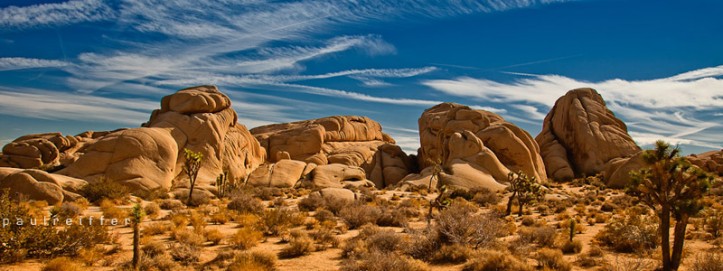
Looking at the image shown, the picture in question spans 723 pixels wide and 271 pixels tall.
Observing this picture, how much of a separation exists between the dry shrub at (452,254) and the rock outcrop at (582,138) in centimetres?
3963

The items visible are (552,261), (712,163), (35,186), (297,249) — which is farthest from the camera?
(712,163)

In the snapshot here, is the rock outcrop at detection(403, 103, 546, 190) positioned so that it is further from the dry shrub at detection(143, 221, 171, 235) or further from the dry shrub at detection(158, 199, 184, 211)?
the dry shrub at detection(143, 221, 171, 235)

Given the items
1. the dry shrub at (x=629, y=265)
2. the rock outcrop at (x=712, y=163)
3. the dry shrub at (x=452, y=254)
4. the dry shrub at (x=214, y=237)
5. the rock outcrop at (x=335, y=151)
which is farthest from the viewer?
the rock outcrop at (x=335, y=151)

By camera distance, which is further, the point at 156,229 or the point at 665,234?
the point at 156,229

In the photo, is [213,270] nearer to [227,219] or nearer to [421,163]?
[227,219]

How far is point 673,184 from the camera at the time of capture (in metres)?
10.6

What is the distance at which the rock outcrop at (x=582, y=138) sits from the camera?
49.1 m

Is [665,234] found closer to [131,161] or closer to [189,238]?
[189,238]

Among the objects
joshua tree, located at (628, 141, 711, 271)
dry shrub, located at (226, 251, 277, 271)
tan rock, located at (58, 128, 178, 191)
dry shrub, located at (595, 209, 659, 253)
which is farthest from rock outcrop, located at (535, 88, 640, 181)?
dry shrub, located at (226, 251, 277, 271)

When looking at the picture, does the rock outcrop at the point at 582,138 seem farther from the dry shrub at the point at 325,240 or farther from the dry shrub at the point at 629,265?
the dry shrub at the point at 325,240

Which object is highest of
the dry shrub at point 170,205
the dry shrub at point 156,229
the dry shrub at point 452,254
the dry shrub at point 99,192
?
the dry shrub at point 452,254

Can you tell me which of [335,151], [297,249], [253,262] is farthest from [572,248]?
[335,151]

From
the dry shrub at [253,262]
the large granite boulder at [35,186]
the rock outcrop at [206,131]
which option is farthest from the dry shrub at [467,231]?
the rock outcrop at [206,131]

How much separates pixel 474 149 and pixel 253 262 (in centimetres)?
3299
